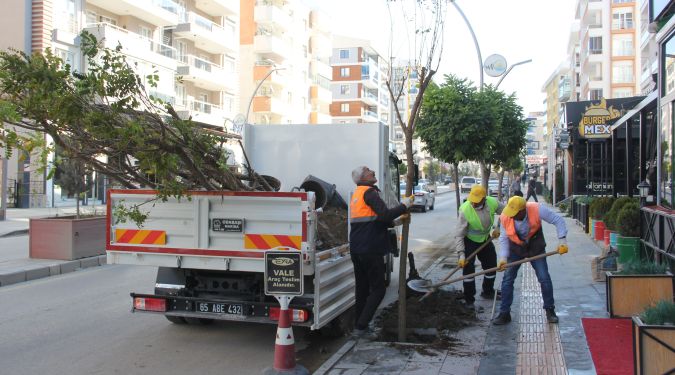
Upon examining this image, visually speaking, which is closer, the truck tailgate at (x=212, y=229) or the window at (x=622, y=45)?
the truck tailgate at (x=212, y=229)

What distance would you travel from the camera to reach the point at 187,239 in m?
5.83

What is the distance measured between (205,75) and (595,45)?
139ft

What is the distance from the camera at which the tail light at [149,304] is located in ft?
19.7

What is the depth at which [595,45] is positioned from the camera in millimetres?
61812

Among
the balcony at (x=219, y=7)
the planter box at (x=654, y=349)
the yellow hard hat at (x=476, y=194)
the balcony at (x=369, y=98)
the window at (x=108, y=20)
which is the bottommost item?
the planter box at (x=654, y=349)

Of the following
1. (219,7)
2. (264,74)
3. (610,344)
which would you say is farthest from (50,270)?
(264,74)

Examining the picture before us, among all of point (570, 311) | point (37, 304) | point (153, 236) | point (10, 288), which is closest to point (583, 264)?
point (570, 311)

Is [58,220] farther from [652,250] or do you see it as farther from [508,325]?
[652,250]

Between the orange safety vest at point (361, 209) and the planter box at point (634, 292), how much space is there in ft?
8.76

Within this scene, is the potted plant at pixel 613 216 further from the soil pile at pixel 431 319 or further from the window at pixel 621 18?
the window at pixel 621 18

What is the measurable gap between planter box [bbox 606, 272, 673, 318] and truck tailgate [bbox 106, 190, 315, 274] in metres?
3.40

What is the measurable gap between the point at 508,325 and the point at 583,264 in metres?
4.90

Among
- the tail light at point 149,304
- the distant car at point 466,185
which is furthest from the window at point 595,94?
the tail light at point 149,304

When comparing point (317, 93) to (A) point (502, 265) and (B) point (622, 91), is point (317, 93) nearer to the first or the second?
(B) point (622, 91)
